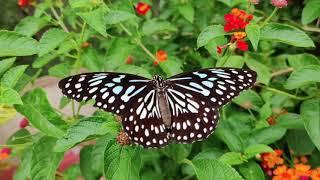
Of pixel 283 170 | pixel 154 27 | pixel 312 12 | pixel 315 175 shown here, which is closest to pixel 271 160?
pixel 283 170

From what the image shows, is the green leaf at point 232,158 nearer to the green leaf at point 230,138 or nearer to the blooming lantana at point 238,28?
the green leaf at point 230,138

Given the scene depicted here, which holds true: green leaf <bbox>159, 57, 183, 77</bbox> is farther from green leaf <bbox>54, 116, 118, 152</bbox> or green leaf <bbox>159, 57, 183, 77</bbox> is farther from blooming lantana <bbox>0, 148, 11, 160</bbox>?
blooming lantana <bbox>0, 148, 11, 160</bbox>

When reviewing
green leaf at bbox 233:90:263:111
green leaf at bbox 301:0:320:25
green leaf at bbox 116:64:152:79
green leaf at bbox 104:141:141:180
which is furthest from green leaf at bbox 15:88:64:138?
green leaf at bbox 301:0:320:25

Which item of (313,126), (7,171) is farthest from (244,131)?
(7,171)

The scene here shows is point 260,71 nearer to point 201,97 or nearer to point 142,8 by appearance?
point 201,97

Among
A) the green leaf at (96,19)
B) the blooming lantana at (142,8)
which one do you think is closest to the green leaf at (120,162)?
the green leaf at (96,19)
